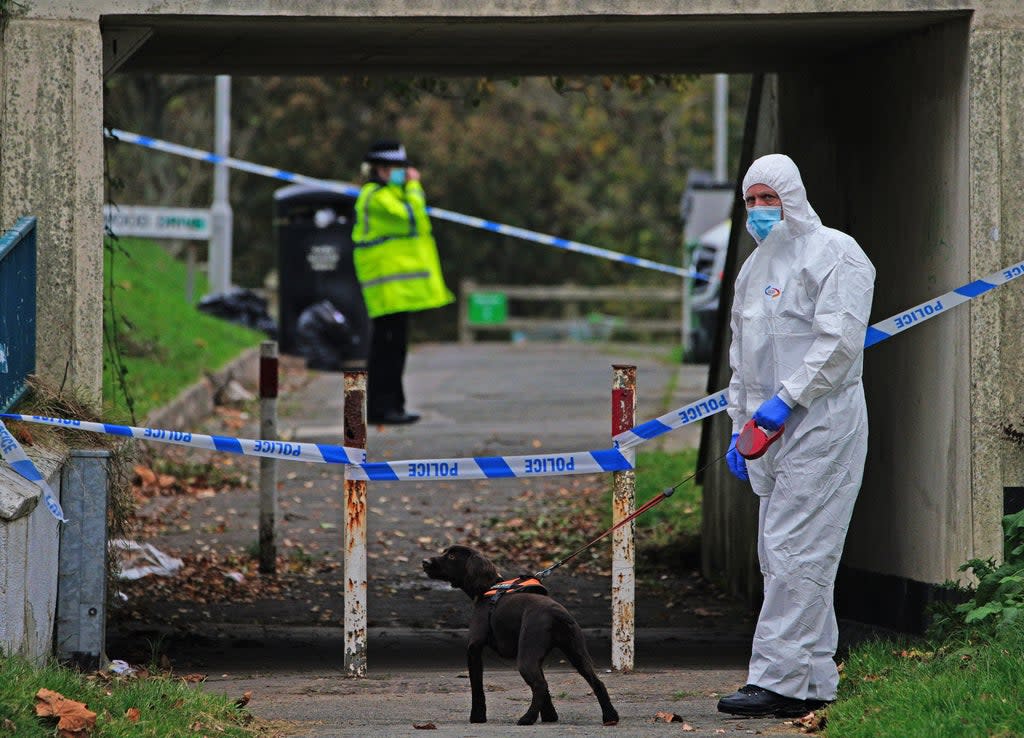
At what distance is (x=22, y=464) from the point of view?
562 cm

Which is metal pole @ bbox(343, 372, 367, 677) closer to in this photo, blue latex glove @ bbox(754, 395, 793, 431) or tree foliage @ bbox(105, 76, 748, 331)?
blue latex glove @ bbox(754, 395, 793, 431)

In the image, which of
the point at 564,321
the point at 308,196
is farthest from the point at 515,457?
the point at 564,321

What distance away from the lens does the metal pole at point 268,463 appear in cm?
921

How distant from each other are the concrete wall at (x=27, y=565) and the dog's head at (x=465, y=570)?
1.34 m

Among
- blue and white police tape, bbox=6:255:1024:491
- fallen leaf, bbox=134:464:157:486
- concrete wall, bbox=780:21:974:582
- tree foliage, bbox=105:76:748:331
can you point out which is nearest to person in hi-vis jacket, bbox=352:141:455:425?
fallen leaf, bbox=134:464:157:486

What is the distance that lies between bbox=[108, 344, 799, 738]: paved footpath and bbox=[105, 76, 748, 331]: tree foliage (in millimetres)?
16777

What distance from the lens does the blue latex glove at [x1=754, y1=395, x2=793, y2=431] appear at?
5.46m

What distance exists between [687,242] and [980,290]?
1539 centimetres

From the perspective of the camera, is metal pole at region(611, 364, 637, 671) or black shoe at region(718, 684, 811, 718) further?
metal pole at region(611, 364, 637, 671)

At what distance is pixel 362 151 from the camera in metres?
33.6

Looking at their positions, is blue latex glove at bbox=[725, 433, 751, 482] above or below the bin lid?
below

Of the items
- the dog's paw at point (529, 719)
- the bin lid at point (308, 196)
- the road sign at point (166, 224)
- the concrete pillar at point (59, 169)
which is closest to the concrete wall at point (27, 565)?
the concrete pillar at point (59, 169)

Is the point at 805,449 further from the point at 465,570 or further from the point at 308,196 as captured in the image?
the point at 308,196

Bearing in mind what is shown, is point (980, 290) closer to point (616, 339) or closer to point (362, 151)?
point (616, 339)
